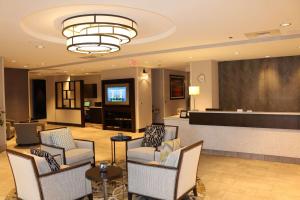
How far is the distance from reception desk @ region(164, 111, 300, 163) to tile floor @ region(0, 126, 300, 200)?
9.6 inches

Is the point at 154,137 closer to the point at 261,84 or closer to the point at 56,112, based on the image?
the point at 261,84

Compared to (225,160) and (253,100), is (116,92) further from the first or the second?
(225,160)

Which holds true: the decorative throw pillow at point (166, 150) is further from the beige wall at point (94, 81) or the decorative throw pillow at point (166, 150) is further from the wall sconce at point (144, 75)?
the beige wall at point (94, 81)

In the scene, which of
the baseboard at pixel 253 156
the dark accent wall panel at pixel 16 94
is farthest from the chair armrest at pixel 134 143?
the dark accent wall panel at pixel 16 94

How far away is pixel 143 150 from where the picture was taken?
191 inches

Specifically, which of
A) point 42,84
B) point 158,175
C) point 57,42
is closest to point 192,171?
point 158,175

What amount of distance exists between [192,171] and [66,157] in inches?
89.1

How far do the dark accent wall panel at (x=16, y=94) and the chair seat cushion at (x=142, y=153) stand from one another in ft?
21.9

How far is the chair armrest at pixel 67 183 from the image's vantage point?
313 cm

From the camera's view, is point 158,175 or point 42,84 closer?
point 158,175

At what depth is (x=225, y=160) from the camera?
18.5ft

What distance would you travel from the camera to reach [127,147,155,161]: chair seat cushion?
15.4 ft

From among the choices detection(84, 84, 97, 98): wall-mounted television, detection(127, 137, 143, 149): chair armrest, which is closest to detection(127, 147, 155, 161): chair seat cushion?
detection(127, 137, 143, 149): chair armrest

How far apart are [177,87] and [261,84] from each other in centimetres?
454
